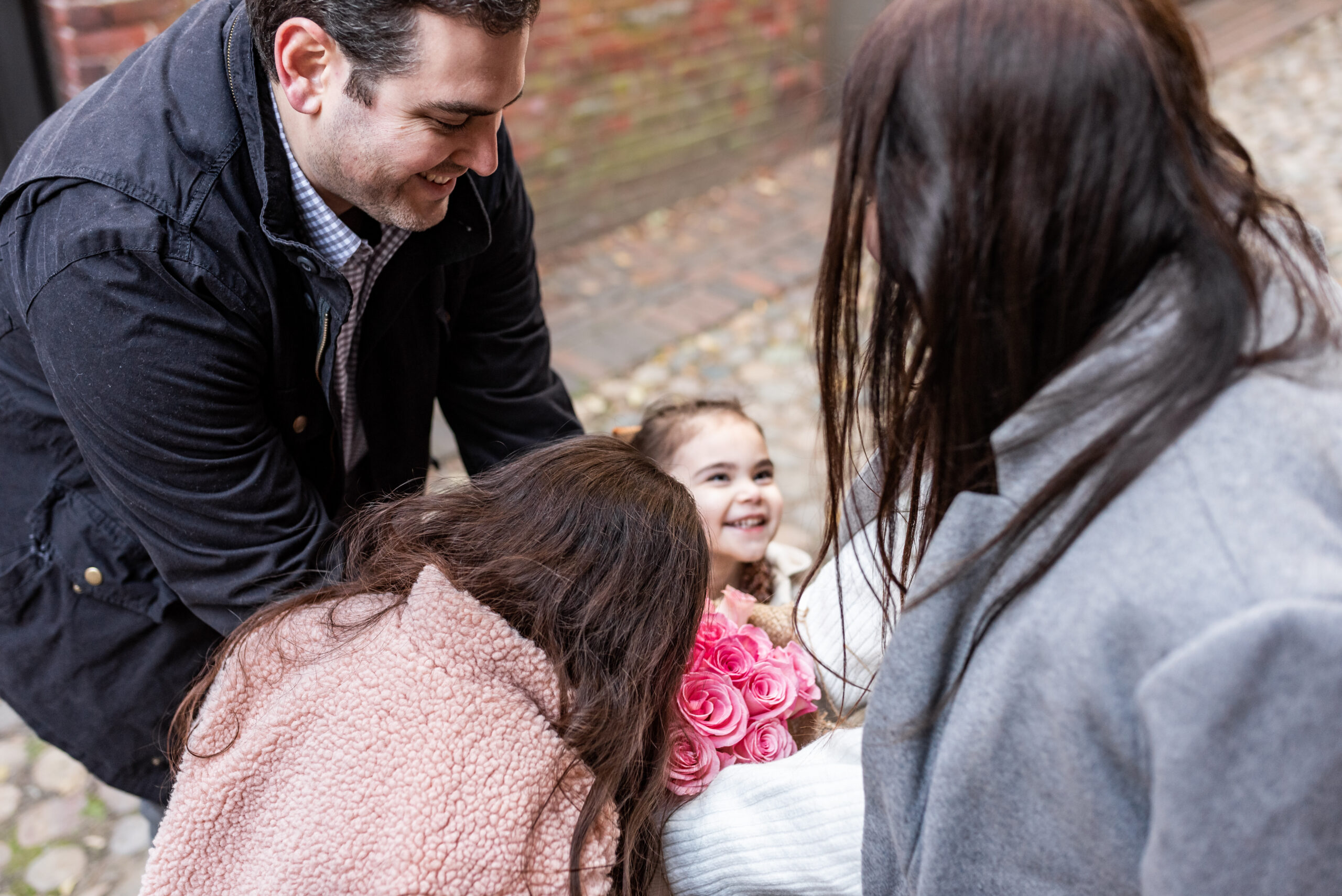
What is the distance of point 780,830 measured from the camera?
4.78 ft

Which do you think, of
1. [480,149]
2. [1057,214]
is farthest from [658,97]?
[1057,214]

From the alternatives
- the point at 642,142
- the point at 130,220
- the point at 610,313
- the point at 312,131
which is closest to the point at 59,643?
the point at 130,220

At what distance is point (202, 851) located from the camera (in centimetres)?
141

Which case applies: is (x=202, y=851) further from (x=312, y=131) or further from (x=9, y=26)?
(x=9, y=26)

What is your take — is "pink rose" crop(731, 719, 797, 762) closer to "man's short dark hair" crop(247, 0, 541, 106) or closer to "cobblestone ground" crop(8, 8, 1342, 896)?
"man's short dark hair" crop(247, 0, 541, 106)

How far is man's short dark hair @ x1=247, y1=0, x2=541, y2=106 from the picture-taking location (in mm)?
1533

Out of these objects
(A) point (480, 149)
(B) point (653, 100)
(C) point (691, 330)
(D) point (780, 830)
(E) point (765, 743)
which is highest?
(A) point (480, 149)

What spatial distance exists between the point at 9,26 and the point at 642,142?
2.61 meters

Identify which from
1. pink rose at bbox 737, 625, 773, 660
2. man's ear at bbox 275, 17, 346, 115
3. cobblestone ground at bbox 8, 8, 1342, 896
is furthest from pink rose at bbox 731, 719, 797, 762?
cobblestone ground at bbox 8, 8, 1342, 896

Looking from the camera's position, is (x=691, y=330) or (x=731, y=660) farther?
(x=691, y=330)

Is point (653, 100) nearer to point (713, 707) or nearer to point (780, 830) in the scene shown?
point (713, 707)

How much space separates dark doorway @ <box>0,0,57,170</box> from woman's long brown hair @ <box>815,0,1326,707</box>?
322cm

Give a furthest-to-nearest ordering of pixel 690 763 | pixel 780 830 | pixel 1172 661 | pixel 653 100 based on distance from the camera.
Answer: pixel 653 100
pixel 690 763
pixel 780 830
pixel 1172 661

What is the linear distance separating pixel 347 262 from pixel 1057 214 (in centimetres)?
117
